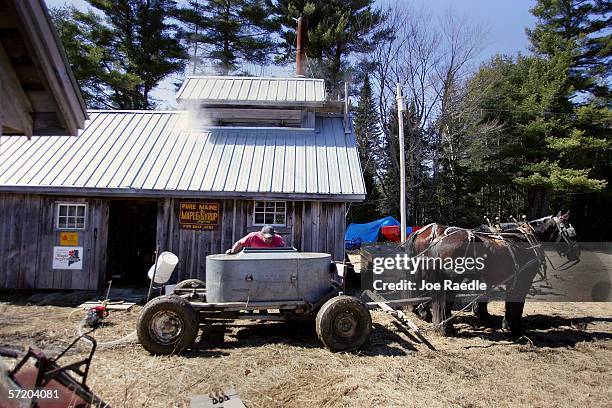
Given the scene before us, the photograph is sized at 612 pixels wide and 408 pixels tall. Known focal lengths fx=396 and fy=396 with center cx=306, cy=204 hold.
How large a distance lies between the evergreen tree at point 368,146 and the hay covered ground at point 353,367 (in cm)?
1973

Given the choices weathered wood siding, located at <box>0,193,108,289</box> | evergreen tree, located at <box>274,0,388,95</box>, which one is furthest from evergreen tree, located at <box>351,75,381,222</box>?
weathered wood siding, located at <box>0,193,108,289</box>

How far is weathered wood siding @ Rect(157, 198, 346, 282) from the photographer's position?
32.6ft

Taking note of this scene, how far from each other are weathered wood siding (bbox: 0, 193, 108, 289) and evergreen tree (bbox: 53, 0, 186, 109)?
1469 cm

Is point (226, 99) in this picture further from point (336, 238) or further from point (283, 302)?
point (283, 302)

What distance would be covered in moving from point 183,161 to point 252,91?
4.17 metres

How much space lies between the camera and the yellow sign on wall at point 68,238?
9.93m

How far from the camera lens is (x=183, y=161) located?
35.0ft

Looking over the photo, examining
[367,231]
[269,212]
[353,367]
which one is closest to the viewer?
[353,367]

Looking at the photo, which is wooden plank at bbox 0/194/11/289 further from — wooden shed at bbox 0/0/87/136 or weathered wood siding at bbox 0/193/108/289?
wooden shed at bbox 0/0/87/136

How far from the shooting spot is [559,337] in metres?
7.06

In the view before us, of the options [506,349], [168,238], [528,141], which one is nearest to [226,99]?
[168,238]

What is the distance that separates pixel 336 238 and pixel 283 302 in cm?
412

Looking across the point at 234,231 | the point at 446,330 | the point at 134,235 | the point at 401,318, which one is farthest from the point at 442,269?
the point at 134,235

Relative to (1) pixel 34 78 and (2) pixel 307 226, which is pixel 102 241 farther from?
(1) pixel 34 78
